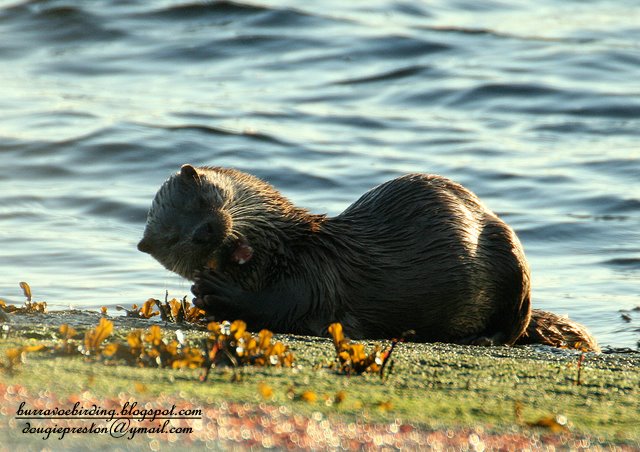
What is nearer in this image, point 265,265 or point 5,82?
point 265,265

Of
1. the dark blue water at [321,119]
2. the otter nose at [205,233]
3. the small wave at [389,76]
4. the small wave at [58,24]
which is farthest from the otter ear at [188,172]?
the small wave at [58,24]

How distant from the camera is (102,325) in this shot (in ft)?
12.0

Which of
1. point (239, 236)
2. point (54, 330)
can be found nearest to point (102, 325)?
point (54, 330)

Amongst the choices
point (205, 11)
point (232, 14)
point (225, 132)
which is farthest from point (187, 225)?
point (205, 11)

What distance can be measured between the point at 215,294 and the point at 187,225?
0.34 m

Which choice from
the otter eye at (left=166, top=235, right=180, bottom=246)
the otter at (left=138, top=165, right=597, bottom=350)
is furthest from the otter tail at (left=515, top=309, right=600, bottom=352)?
the otter eye at (left=166, top=235, right=180, bottom=246)

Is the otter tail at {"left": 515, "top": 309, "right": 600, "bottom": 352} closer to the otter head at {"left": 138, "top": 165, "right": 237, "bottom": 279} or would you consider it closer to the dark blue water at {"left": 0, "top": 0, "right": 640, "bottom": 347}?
the dark blue water at {"left": 0, "top": 0, "right": 640, "bottom": 347}

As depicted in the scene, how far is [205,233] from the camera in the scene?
5.02 metres

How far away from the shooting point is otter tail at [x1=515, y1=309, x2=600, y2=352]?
5746 millimetres

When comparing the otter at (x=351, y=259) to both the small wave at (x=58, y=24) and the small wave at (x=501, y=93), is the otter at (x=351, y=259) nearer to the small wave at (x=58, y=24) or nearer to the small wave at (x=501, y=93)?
the small wave at (x=501, y=93)

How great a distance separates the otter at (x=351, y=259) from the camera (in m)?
5.10

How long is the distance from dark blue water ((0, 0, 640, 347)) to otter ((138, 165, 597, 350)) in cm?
137

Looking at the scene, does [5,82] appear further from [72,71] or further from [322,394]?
[322,394]

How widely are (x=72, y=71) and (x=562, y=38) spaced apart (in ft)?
20.9
